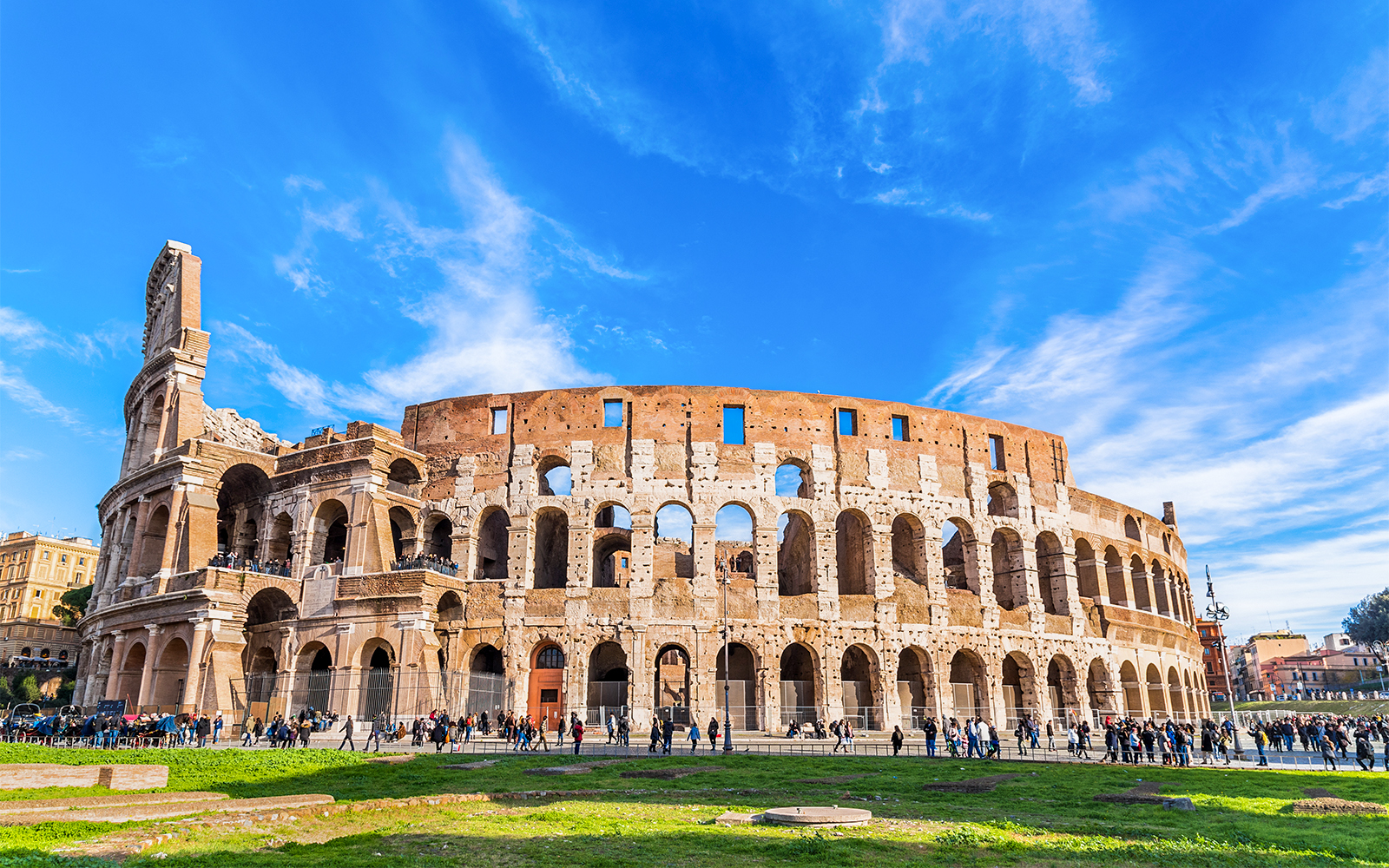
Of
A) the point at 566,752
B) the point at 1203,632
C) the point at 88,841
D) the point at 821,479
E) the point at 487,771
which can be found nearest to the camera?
the point at 88,841

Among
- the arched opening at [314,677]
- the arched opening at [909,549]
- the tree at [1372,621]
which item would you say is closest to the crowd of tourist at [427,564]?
the arched opening at [314,677]

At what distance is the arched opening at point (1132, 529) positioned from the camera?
47562 mm

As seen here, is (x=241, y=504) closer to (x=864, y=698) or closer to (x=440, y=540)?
(x=440, y=540)

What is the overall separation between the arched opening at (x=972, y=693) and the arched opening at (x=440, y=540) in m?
22.1

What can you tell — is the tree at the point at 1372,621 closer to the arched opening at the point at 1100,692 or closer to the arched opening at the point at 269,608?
the arched opening at the point at 1100,692

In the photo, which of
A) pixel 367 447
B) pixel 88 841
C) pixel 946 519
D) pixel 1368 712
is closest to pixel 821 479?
pixel 946 519

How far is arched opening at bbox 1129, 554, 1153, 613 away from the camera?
47.3 meters

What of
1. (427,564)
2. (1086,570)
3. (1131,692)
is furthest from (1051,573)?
(427,564)

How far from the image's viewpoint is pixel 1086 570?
1745 inches

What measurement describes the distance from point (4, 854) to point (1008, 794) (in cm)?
1504

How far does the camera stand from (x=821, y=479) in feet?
123

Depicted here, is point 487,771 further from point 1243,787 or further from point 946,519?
point 946,519

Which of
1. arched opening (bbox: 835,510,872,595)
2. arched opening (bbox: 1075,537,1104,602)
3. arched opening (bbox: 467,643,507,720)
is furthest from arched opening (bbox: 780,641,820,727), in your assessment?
arched opening (bbox: 1075,537,1104,602)

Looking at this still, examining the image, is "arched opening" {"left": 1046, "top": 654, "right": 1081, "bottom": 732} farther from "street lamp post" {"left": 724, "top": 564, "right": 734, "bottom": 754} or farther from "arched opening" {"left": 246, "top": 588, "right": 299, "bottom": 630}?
"arched opening" {"left": 246, "top": 588, "right": 299, "bottom": 630}
